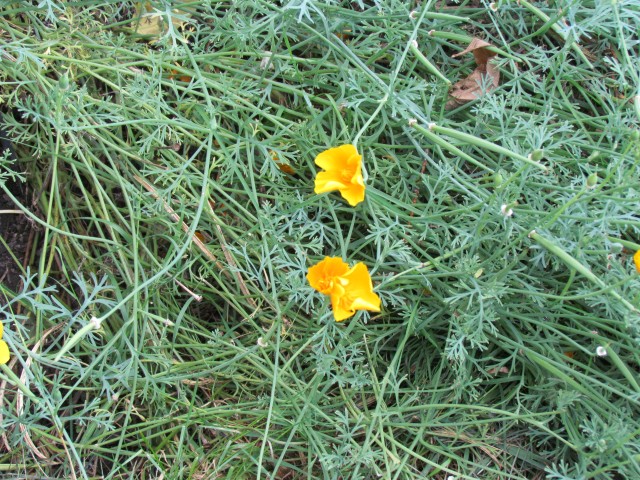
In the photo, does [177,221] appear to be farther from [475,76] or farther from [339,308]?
[475,76]

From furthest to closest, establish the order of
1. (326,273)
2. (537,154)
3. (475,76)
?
(475,76)
(326,273)
(537,154)

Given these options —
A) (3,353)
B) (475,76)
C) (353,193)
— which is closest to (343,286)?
(353,193)

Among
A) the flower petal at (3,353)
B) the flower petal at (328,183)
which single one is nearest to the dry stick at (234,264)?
the flower petal at (328,183)

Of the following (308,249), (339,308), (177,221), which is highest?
(339,308)

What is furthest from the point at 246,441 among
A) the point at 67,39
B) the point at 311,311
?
the point at 67,39

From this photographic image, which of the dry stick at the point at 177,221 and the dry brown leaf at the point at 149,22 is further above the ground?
the dry brown leaf at the point at 149,22

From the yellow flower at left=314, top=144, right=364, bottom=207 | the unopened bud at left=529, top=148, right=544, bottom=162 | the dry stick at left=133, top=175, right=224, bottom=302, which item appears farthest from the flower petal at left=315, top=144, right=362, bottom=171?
the dry stick at left=133, top=175, right=224, bottom=302

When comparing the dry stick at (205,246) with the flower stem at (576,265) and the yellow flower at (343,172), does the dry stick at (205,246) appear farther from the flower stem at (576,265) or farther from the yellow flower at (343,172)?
the flower stem at (576,265)
